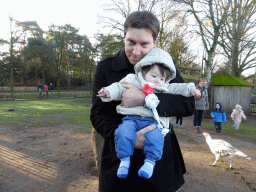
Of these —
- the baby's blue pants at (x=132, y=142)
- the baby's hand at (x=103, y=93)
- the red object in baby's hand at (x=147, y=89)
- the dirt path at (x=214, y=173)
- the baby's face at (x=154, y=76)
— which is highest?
the baby's face at (x=154, y=76)

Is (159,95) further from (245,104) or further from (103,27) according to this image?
(245,104)

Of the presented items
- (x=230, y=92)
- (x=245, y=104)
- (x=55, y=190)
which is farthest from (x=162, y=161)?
(x=245, y=104)

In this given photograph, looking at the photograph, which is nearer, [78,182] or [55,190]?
[55,190]

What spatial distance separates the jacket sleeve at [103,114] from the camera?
65.4 inches

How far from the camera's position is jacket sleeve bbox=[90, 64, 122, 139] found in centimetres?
166

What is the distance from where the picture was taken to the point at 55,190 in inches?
149

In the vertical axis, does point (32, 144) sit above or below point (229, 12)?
below

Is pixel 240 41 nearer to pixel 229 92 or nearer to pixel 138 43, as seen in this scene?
pixel 229 92

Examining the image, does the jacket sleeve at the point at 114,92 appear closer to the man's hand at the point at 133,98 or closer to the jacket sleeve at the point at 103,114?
the man's hand at the point at 133,98

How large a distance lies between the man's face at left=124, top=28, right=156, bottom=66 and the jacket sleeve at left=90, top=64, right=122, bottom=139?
395mm

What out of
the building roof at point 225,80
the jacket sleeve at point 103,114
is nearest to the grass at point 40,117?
the jacket sleeve at point 103,114

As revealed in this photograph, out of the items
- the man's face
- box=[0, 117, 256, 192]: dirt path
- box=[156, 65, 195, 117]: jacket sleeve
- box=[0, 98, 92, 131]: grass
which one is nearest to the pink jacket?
box=[0, 117, 256, 192]: dirt path

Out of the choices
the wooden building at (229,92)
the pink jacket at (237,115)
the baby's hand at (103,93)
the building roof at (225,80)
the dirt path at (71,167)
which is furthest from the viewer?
the building roof at (225,80)

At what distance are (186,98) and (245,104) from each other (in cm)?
1739
